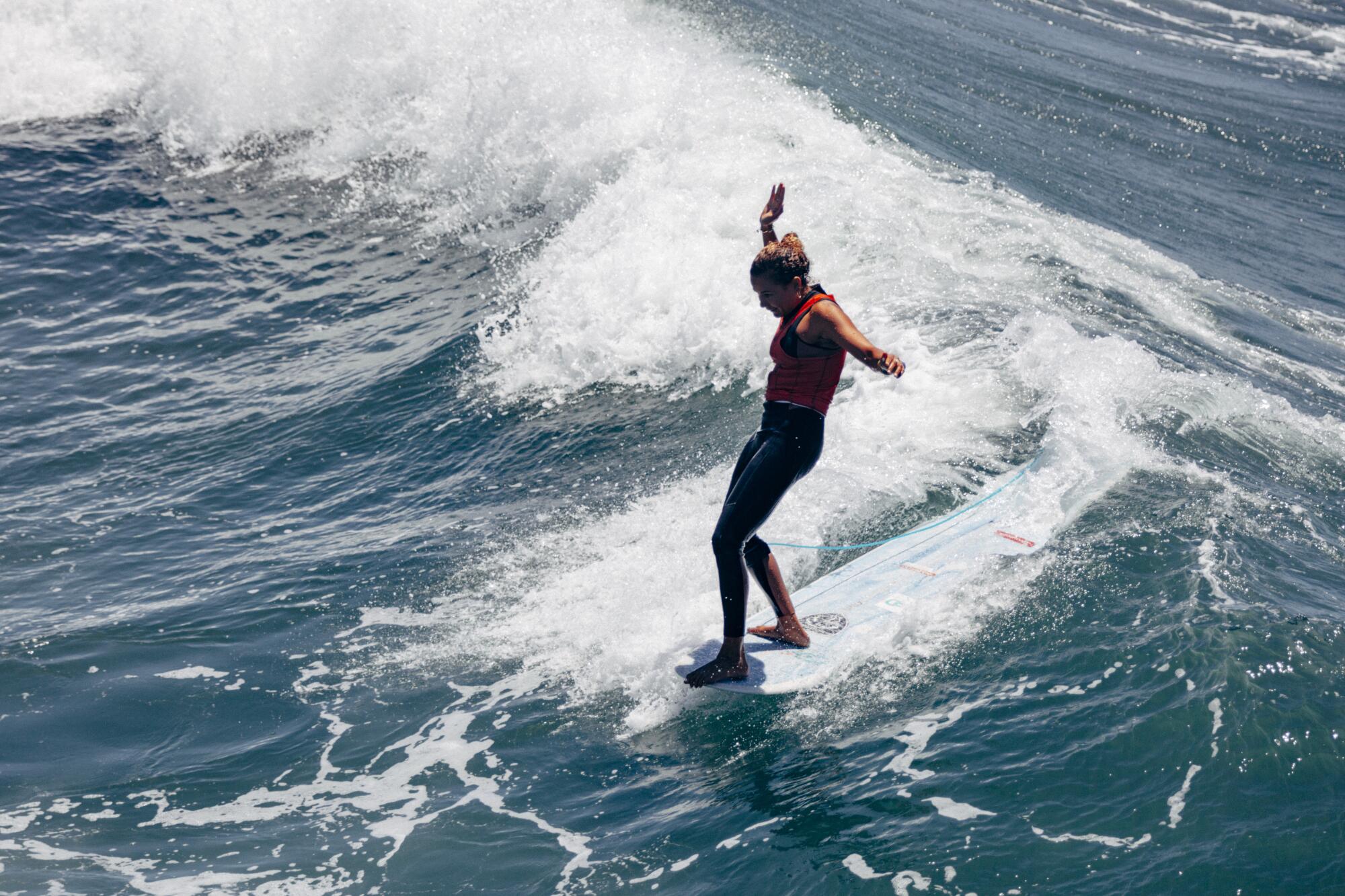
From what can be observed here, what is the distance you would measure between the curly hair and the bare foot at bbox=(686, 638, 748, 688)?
1.85 m

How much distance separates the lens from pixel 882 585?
5832 millimetres

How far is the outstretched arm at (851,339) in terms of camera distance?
4.12 meters

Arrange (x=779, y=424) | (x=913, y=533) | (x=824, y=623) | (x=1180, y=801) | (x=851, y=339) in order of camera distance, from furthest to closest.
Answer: (x=913, y=533), (x=824, y=623), (x=779, y=424), (x=851, y=339), (x=1180, y=801)

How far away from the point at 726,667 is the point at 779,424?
4.27 feet

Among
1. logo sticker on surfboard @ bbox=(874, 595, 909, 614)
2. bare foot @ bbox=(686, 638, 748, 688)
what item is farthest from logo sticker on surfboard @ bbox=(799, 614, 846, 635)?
bare foot @ bbox=(686, 638, 748, 688)

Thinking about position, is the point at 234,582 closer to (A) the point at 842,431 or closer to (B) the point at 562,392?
(B) the point at 562,392

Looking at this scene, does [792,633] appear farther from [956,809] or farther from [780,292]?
[780,292]

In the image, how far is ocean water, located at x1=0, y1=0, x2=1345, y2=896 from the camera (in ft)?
14.6

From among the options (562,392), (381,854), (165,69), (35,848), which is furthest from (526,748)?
(165,69)

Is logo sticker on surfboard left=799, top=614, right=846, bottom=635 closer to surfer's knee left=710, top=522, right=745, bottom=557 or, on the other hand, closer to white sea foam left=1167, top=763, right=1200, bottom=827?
surfer's knee left=710, top=522, right=745, bottom=557

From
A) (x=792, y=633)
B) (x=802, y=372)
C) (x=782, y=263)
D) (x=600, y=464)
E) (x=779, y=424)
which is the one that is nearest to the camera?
(x=782, y=263)

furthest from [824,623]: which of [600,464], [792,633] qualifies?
[600,464]

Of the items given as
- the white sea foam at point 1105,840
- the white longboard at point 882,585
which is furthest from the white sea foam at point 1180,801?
the white longboard at point 882,585

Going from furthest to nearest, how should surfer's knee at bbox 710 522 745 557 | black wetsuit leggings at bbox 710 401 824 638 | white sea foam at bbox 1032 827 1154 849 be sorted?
surfer's knee at bbox 710 522 745 557 < black wetsuit leggings at bbox 710 401 824 638 < white sea foam at bbox 1032 827 1154 849
